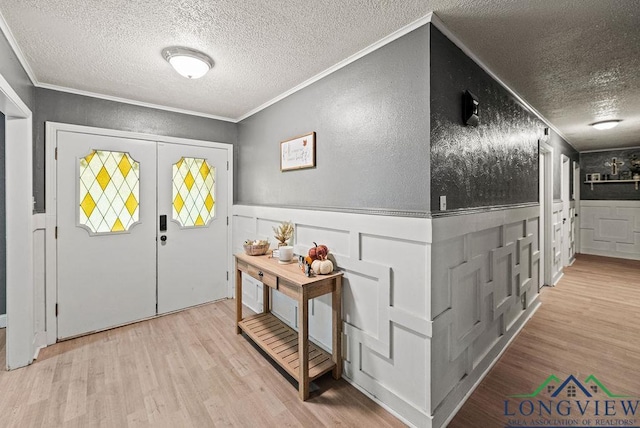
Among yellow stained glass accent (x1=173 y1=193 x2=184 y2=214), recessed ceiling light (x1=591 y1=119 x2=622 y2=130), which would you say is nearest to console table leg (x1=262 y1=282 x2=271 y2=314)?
yellow stained glass accent (x1=173 y1=193 x2=184 y2=214)

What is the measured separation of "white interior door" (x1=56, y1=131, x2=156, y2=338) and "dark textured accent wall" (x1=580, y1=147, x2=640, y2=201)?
850cm

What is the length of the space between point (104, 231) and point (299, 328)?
239cm

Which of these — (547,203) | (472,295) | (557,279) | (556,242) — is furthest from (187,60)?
(557,279)

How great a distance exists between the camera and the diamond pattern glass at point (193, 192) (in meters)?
3.41

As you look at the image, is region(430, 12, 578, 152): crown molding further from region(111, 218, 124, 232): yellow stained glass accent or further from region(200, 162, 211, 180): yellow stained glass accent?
region(111, 218, 124, 232): yellow stained glass accent

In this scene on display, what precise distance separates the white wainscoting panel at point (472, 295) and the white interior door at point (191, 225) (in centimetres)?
286

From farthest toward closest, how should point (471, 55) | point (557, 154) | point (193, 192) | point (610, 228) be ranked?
point (610, 228) < point (557, 154) < point (193, 192) < point (471, 55)

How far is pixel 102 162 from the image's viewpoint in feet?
9.66

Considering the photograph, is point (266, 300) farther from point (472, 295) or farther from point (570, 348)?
point (570, 348)

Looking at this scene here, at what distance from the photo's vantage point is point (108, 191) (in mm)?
2979

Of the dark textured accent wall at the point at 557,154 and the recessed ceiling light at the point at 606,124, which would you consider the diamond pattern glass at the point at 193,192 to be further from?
the recessed ceiling light at the point at 606,124

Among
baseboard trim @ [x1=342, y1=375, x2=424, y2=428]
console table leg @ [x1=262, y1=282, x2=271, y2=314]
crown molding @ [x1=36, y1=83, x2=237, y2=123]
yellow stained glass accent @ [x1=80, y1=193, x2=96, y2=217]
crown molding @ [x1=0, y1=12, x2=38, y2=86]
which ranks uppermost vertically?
crown molding @ [x1=36, y1=83, x2=237, y2=123]

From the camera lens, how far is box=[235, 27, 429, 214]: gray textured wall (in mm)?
1747

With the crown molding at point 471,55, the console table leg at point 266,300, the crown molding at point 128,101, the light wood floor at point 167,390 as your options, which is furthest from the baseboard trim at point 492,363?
the crown molding at point 128,101
